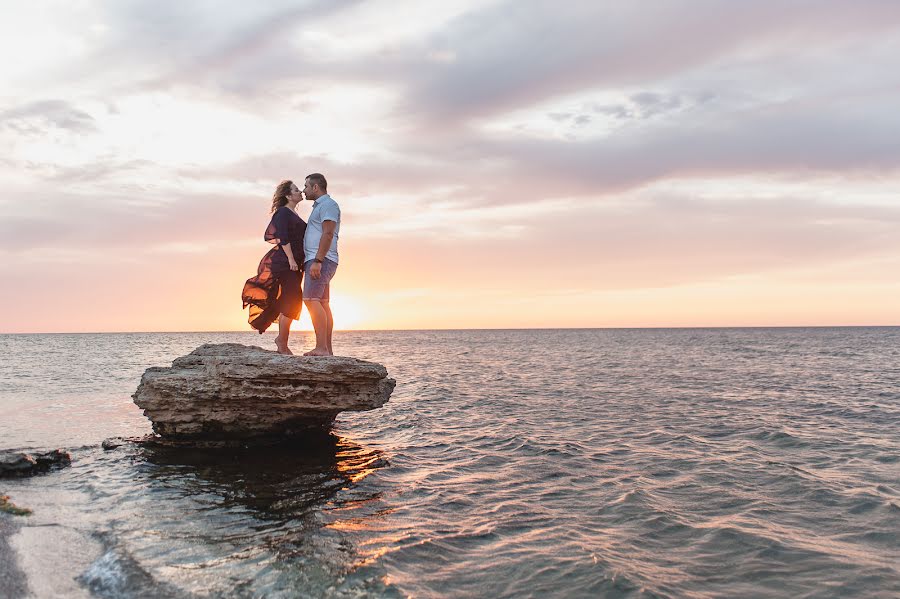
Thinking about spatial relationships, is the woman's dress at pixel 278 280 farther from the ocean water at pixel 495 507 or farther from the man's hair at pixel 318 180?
the ocean water at pixel 495 507

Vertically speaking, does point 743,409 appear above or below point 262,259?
below

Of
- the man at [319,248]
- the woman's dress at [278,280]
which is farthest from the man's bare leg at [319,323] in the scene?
the woman's dress at [278,280]

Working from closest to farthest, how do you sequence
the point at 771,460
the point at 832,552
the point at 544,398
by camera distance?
the point at 832,552
the point at 771,460
the point at 544,398

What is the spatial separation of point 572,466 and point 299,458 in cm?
599

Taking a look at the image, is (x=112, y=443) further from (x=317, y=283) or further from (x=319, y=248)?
(x=319, y=248)

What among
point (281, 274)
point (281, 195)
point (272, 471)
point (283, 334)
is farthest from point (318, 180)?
point (272, 471)

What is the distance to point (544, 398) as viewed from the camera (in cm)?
2553

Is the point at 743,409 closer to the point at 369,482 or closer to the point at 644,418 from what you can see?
the point at 644,418

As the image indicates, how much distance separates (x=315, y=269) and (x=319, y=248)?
0.42 metres

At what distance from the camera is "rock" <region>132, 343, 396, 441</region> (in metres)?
12.2

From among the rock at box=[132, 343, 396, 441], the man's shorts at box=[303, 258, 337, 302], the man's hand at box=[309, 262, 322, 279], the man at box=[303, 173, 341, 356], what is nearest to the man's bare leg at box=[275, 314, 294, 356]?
the rock at box=[132, 343, 396, 441]

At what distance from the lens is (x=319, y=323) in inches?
475

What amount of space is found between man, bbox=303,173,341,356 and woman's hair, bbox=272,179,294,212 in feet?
Answer: 3.57

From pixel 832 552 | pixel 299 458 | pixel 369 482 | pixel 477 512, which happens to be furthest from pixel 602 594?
pixel 299 458
